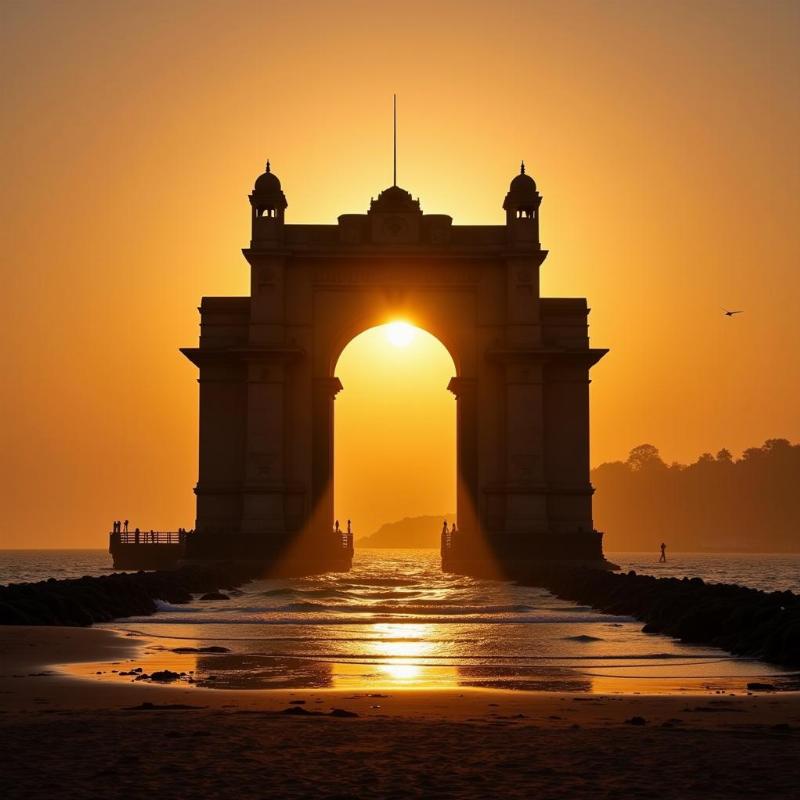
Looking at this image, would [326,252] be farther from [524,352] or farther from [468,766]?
[468,766]

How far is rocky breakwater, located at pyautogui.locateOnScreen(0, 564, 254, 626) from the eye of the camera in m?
21.7

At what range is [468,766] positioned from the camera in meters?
8.15

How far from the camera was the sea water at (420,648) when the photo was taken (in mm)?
14125

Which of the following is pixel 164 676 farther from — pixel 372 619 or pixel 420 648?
pixel 372 619

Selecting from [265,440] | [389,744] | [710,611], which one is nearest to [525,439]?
[265,440]

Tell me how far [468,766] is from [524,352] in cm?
4480

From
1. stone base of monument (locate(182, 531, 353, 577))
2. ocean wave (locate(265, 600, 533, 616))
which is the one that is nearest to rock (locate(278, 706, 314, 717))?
ocean wave (locate(265, 600, 533, 616))

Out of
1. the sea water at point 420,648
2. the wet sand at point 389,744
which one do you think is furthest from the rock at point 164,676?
the wet sand at point 389,744

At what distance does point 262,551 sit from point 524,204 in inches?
687

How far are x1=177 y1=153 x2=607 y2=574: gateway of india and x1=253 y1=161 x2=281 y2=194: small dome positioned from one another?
58 millimetres

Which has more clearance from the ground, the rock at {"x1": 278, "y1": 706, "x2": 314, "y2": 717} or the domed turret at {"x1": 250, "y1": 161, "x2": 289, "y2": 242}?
the domed turret at {"x1": 250, "y1": 161, "x2": 289, "y2": 242}

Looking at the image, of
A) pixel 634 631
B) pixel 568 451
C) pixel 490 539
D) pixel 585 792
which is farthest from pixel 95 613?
pixel 568 451

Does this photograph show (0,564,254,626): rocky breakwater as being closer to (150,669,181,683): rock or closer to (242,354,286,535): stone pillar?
(150,669,181,683): rock

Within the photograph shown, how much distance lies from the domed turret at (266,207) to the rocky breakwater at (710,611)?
23878mm
